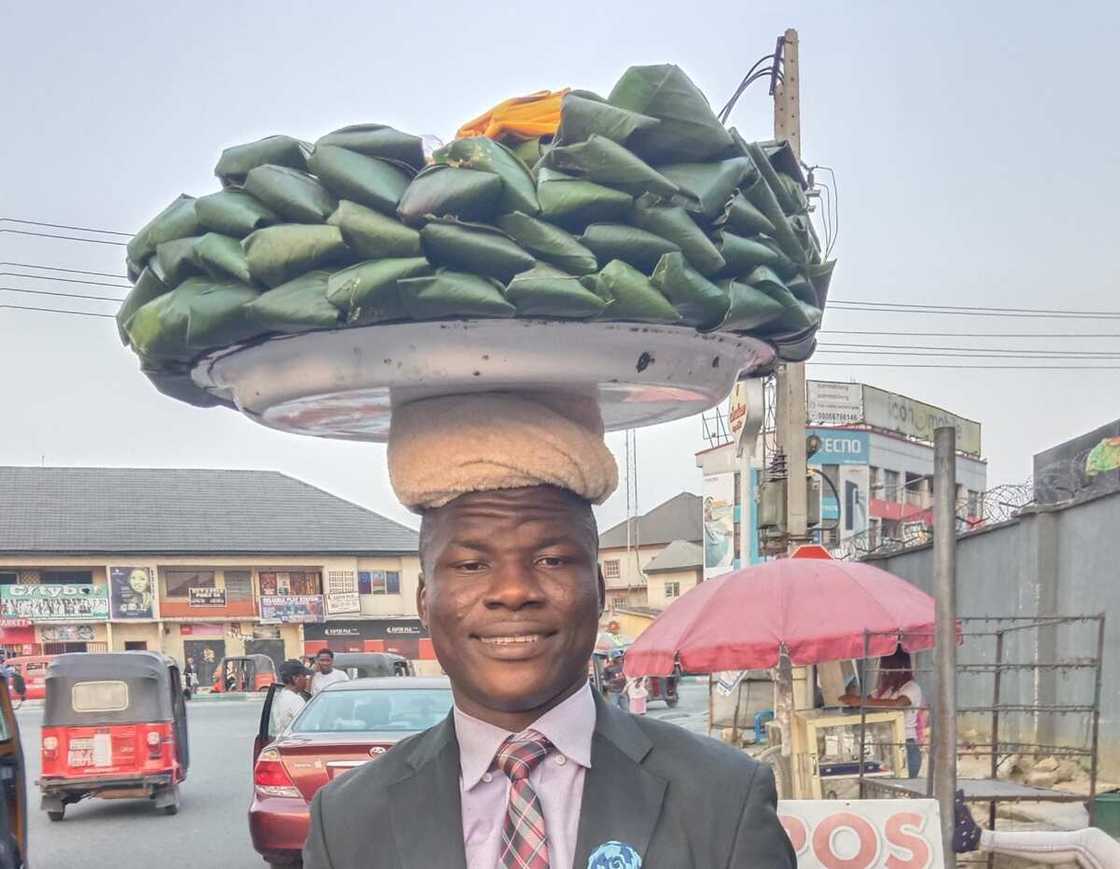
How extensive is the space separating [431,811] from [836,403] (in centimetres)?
3634

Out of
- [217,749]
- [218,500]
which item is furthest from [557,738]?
[218,500]

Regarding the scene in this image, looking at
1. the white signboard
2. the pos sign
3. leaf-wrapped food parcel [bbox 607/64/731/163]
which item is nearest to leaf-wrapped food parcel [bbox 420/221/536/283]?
leaf-wrapped food parcel [bbox 607/64/731/163]

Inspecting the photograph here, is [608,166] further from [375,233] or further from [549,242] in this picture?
[375,233]

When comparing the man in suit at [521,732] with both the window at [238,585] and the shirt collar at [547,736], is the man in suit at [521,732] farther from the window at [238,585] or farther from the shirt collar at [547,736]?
the window at [238,585]

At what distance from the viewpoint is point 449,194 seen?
5.30 feet

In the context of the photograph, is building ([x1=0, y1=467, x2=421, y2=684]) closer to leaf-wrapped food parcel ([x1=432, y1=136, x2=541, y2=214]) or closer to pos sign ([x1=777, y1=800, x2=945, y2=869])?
pos sign ([x1=777, y1=800, x2=945, y2=869])

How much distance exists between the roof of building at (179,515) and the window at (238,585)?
1035mm

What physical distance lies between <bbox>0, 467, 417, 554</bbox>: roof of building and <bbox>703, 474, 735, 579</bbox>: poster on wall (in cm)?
1225

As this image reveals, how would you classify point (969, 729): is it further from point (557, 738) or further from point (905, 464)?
point (905, 464)

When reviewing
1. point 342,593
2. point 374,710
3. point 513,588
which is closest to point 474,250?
point 513,588

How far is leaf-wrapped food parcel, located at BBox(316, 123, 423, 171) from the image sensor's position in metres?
1.69

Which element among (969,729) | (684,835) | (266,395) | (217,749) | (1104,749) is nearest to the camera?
(684,835)

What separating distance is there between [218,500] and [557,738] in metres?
49.9

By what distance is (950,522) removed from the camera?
9.35 feet
